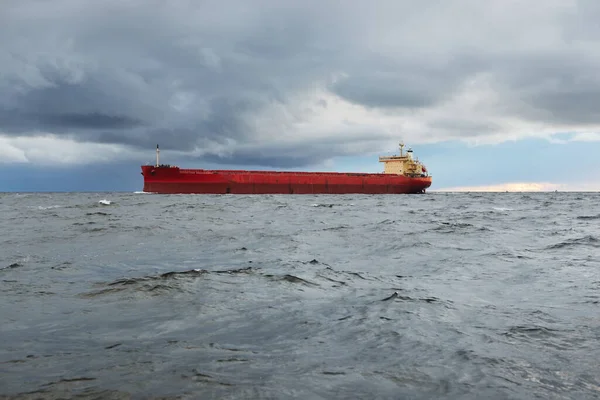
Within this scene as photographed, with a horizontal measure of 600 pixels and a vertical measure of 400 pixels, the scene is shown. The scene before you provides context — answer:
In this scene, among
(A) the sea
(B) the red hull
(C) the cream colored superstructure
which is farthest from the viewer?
(C) the cream colored superstructure

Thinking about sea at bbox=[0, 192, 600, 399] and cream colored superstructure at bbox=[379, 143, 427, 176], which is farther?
cream colored superstructure at bbox=[379, 143, 427, 176]

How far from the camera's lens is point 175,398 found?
3.27 m

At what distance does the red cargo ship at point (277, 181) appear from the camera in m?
53.9

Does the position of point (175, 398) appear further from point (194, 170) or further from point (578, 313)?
point (194, 170)

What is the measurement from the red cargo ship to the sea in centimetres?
4251

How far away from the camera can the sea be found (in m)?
3.63

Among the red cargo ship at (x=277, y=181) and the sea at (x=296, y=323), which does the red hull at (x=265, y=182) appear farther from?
the sea at (x=296, y=323)

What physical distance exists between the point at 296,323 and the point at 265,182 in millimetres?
51828

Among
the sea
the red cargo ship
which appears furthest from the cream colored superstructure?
the sea

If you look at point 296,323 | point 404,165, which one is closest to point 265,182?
point 404,165

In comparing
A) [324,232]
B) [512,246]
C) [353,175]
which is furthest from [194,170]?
[512,246]

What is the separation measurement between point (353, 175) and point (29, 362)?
59.4 m

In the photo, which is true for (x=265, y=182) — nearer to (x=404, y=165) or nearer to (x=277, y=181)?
(x=277, y=181)

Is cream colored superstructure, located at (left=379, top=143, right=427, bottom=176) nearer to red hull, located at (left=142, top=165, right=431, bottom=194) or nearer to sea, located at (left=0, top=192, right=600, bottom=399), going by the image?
red hull, located at (left=142, top=165, right=431, bottom=194)
